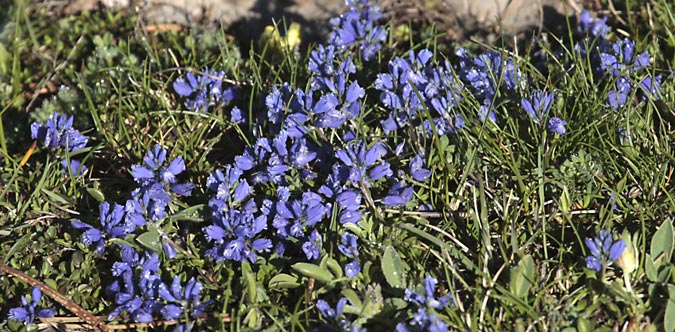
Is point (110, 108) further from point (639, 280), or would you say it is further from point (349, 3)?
point (639, 280)

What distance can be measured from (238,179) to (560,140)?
3.93 feet

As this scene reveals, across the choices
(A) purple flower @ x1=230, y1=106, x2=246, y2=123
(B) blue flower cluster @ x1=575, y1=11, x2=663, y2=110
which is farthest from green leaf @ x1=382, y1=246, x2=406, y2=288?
(B) blue flower cluster @ x1=575, y1=11, x2=663, y2=110

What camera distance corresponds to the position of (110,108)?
143 inches

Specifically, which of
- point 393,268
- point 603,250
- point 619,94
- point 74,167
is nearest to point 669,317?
point 603,250

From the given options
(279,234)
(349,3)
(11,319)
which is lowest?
(11,319)

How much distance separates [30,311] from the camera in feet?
9.22

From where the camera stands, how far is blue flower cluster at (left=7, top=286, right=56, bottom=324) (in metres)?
2.79

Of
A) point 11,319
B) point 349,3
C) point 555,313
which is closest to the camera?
point 555,313

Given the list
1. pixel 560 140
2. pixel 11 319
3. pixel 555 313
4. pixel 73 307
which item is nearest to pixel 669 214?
pixel 560 140

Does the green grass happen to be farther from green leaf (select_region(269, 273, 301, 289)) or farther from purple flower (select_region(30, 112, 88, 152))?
purple flower (select_region(30, 112, 88, 152))

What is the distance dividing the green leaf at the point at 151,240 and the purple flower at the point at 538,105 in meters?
1.42

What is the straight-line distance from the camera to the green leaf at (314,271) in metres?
2.69

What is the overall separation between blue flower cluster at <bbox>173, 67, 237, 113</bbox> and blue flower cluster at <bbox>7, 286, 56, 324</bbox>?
3.39ft

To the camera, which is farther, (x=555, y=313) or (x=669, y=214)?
(x=669, y=214)
